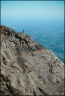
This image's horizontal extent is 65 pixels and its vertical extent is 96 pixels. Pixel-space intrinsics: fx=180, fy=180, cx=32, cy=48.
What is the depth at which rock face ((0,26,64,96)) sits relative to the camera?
2302 centimetres

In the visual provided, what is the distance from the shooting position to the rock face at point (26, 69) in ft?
75.5

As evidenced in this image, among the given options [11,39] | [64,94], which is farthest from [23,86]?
[11,39]

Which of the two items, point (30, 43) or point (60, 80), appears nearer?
point (60, 80)

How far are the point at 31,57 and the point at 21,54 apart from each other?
1.64 metres

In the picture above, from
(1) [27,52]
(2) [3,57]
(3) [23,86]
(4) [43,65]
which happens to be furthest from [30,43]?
(3) [23,86]

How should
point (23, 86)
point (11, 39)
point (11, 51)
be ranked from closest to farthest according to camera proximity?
point (23, 86) < point (11, 51) < point (11, 39)

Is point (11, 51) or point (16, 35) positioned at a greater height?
point (16, 35)

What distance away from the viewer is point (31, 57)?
27594 mm

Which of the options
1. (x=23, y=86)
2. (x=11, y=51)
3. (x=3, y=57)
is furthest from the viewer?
(x=11, y=51)

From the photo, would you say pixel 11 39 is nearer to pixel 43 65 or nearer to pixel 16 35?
pixel 16 35

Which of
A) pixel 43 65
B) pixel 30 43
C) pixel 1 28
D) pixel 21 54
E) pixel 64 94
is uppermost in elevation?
pixel 1 28

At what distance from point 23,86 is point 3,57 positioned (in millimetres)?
4872

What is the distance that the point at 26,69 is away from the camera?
25484 mm

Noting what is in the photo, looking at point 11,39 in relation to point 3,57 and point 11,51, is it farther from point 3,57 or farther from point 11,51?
point 3,57
